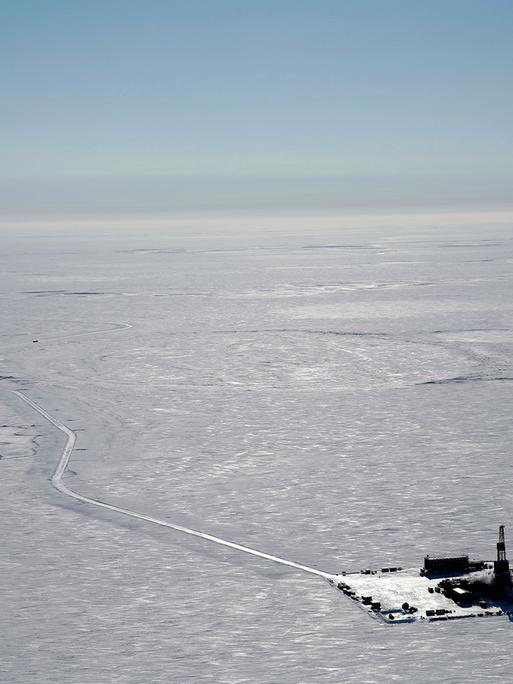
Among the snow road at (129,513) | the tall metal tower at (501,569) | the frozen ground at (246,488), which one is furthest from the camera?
the snow road at (129,513)

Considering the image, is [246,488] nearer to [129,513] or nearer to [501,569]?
[129,513]

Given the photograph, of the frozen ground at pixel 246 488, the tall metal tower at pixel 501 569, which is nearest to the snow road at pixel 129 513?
the frozen ground at pixel 246 488

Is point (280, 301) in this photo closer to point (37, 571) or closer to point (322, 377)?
point (322, 377)

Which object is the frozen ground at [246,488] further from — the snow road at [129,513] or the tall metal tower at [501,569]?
the tall metal tower at [501,569]

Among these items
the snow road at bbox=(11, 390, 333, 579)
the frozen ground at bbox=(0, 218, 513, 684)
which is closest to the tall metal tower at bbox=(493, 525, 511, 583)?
the frozen ground at bbox=(0, 218, 513, 684)

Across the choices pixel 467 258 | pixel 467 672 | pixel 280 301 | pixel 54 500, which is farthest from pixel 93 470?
pixel 467 258

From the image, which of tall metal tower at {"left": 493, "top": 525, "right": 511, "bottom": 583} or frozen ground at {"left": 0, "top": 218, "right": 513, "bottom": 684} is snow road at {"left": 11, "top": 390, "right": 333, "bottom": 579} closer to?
frozen ground at {"left": 0, "top": 218, "right": 513, "bottom": 684}

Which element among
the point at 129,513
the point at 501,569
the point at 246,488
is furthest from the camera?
the point at 246,488

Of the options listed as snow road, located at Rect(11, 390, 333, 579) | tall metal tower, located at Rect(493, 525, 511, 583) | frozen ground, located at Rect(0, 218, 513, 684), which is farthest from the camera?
snow road, located at Rect(11, 390, 333, 579)

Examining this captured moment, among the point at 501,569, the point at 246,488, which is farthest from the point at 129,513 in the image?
the point at 501,569

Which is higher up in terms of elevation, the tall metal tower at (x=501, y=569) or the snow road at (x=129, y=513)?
the tall metal tower at (x=501, y=569)
